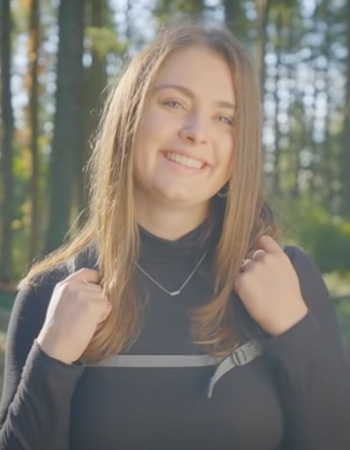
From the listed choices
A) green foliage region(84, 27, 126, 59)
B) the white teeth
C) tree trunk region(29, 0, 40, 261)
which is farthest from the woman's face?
tree trunk region(29, 0, 40, 261)

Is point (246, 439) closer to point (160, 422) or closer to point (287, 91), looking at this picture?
point (160, 422)

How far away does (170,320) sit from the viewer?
7.52 feet

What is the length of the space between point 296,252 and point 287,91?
106 ft

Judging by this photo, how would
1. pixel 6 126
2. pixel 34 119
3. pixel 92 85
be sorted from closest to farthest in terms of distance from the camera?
pixel 92 85, pixel 6 126, pixel 34 119

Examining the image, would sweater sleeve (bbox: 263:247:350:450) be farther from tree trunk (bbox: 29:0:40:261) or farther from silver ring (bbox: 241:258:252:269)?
tree trunk (bbox: 29:0:40:261)

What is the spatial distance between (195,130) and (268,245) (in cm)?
32

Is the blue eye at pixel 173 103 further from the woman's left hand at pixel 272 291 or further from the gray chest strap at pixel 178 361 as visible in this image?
the gray chest strap at pixel 178 361

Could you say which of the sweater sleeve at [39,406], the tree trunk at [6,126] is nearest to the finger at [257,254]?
the sweater sleeve at [39,406]

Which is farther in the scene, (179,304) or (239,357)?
(179,304)

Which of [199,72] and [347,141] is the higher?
[199,72]

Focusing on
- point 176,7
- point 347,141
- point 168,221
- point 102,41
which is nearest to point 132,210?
point 168,221

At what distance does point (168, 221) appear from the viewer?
2398 millimetres

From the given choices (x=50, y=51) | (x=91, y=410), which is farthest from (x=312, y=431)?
(x=50, y=51)

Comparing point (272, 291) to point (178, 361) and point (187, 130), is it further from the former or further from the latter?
point (187, 130)
